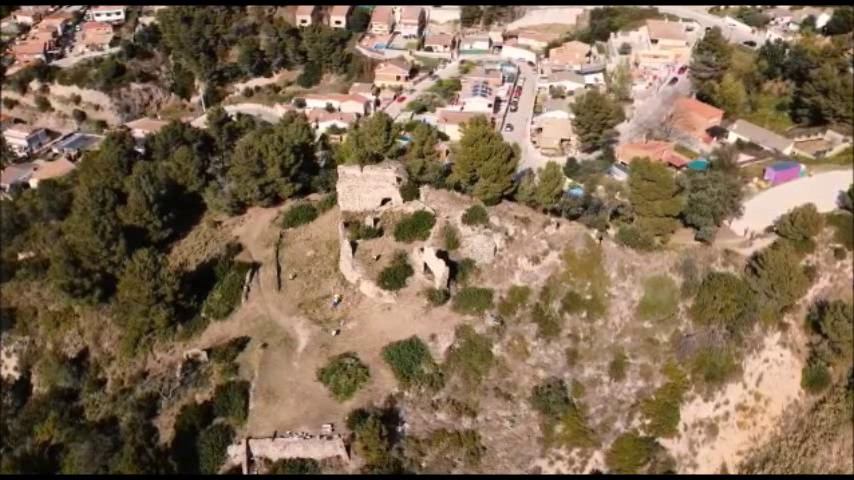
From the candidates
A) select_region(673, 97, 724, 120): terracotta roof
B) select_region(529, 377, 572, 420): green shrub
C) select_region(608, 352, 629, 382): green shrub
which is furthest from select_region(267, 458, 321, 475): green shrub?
select_region(673, 97, 724, 120): terracotta roof

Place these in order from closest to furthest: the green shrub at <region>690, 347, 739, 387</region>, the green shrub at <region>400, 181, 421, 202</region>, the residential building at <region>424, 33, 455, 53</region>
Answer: the green shrub at <region>690, 347, 739, 387</region>, the green shrub at <region>400, 181, 421, 202</region>, the residential building at <region>424, 33, 455, 53</region>

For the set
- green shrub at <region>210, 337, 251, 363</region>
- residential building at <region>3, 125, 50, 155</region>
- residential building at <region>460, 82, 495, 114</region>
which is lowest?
residential building at <region>3, 125, 50, 155</region>

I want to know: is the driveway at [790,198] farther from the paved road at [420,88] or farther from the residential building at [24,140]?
the residential building at [24,140]

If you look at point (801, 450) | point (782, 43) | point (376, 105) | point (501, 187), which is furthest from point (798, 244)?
point (376, 105)

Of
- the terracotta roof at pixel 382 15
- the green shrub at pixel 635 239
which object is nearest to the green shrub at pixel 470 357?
the green shrub at pixel 635 239

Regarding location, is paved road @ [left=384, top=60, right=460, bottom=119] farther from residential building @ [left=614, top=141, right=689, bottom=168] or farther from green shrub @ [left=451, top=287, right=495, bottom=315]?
green shrub @ [left=451, top=287, right=495, bottom=315]

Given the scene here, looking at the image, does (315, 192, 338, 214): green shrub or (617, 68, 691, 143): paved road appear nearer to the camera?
(315, 192, 338, 214): green shrub

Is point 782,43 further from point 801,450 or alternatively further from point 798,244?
point 801,450
